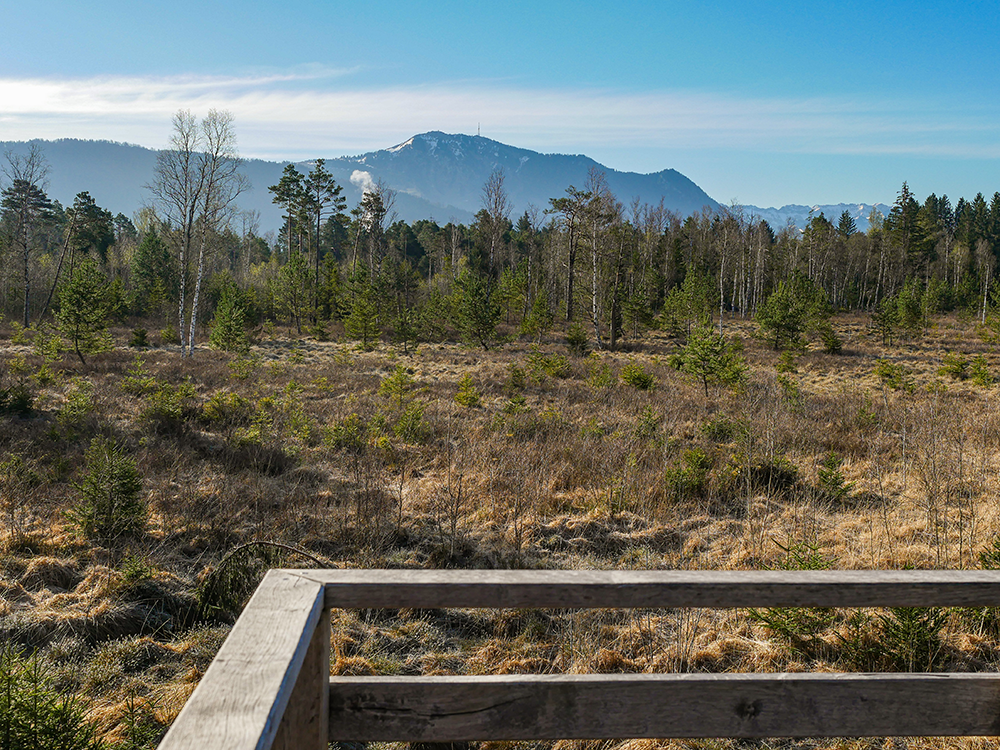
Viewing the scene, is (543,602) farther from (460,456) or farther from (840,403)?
(840,403)

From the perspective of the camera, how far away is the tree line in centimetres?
2573

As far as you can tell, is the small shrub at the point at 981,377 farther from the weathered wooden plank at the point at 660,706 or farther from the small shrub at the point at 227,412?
the weathered wooden plank at the point at 660,706

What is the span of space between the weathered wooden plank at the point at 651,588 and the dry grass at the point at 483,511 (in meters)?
1.83

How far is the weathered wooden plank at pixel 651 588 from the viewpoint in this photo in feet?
5.25

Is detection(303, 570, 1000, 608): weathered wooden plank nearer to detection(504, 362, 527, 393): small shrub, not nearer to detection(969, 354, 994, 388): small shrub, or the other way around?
detection(504, 362, 527, 393): small shrub

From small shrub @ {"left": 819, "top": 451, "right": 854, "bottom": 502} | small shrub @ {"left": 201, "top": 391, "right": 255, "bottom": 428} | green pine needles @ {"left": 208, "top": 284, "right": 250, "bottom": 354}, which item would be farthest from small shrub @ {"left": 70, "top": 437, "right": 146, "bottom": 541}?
green pine needles @ {"left": 208, "top": 284, "right": 250, "bottom": 354}

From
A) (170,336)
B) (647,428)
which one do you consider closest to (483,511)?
(647,428)

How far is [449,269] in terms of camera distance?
1917 inches

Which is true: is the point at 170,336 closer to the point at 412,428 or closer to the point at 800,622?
the point at 412,428

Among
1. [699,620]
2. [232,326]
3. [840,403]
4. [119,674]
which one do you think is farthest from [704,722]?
[232,326]

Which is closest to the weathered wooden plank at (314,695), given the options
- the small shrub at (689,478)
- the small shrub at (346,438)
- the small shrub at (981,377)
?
the small shrub at (689,478)

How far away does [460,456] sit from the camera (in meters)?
8.87

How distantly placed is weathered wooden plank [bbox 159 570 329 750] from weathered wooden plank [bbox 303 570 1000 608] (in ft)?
0.34

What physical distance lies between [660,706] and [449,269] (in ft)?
158
